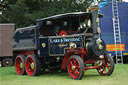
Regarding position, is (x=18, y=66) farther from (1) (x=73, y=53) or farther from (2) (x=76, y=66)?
(2) (x=76, y=66)

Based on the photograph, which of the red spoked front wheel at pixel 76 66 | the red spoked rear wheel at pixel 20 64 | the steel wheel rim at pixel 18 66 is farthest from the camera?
the steel wheel rim at pixel 18 66

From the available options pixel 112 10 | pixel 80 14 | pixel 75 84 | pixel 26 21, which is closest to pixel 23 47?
pixel 80 14

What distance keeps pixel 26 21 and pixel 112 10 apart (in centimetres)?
924

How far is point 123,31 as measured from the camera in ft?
51.0

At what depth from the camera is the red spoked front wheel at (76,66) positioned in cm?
855

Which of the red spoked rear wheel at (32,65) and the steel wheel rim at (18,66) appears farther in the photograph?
the steel wheel rim at (18,66)

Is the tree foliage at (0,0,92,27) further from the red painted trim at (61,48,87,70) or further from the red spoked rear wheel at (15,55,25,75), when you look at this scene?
the red painted trim at (61,48,87,70)

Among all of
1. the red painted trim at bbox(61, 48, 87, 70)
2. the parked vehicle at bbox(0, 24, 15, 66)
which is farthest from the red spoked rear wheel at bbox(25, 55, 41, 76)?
the parked vehicle at bbox(0, 24, 15, 66)

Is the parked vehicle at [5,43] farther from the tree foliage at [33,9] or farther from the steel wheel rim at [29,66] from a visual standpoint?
the steel wheel rim at [29,66]

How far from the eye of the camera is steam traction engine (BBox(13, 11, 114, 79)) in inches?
353

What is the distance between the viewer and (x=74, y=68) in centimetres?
886

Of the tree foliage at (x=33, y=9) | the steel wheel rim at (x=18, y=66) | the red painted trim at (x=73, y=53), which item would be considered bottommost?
the steel wheel rim at (x=18, y=66)

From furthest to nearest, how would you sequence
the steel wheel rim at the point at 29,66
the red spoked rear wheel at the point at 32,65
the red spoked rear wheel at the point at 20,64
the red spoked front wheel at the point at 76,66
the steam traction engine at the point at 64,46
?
the red spoked rear wheel at the point at 20,64, the steel wheel rim at the point at 29,66, the red spoked rear wheel at the point at 32,65, the steam traction engine at the point at 64,46, the red spoked front wheel at the point at 76,66

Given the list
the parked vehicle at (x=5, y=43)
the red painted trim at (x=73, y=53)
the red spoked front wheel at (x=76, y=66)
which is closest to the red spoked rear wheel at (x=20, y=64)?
the red painted trim at (x=73, y=53)
